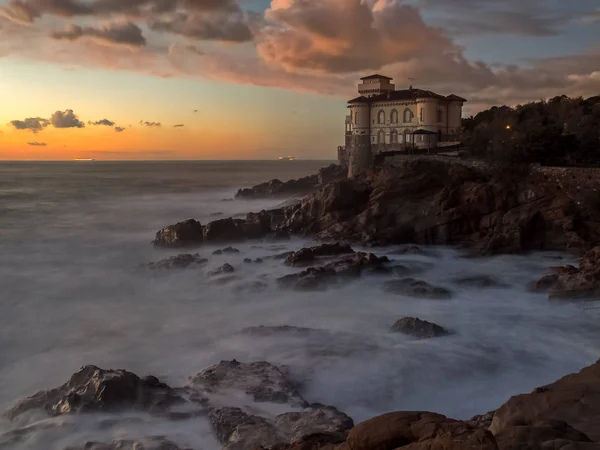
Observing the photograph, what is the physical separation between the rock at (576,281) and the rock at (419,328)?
6.24 metres

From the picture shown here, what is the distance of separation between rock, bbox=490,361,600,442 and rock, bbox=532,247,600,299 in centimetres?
1078

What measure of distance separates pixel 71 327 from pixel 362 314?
11361 mm

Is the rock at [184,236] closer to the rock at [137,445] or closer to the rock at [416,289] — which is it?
the rock at [416,289]

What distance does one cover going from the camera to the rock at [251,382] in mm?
13062

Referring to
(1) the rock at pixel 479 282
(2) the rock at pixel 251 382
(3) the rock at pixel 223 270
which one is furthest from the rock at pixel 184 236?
(2) the rock at pixel 251 382

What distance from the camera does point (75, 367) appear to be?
1633cm

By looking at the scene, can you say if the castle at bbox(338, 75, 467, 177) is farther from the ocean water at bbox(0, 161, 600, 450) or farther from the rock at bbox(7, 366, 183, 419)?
the rock at bbox(7, 366, 183, 419)

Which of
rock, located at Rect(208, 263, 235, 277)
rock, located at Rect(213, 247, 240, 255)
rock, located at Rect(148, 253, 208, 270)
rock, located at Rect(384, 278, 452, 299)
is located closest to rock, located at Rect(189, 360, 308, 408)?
rock, located at Rect(384, 278, 452, 299)

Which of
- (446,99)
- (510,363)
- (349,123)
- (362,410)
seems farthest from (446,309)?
(349,123)

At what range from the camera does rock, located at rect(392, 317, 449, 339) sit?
17266 mm

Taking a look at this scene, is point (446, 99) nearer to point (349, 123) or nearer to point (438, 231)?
point (349, 123)

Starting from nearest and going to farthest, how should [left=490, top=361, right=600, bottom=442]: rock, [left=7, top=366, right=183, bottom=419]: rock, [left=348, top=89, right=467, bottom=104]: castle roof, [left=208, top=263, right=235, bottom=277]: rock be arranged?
[left=490, top=361, right=600, bottom=442]: rock, [left=7, top=366, right=183, bottom=419]: rock, [left=208, top=263, right=235, bottom=277]: rock, [left=348, top=89, right=467, bottom=104]: castle roof

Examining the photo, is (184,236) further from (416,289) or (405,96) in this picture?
(405,96)

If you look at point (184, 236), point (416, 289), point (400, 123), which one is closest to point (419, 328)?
point (416, 289)
